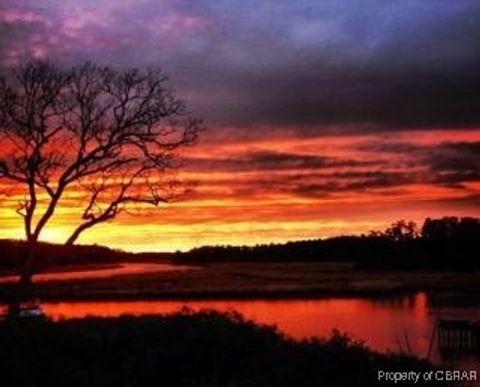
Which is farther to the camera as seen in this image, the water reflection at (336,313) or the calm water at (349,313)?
the water reflection at (336,313)

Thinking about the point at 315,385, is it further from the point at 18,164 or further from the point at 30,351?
the point at 18,164

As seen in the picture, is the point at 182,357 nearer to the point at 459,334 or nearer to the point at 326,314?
the point at 459,334

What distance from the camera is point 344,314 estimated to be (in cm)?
6981

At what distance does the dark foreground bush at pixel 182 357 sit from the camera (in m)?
18.6

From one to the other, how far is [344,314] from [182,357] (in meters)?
50.0

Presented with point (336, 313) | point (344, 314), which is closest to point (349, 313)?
point (344, 314)

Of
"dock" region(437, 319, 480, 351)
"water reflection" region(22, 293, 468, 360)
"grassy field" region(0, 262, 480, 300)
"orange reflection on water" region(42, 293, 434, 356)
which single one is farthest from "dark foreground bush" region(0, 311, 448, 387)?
"grassy field" region(0, 262, 480, 300)

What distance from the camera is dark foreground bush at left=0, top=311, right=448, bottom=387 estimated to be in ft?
61.2

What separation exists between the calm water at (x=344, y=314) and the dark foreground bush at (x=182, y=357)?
20.0 m

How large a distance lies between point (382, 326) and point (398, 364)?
39.0 m

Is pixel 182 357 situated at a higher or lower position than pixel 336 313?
higher

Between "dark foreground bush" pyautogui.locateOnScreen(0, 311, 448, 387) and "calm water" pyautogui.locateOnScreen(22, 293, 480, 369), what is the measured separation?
65.5 ft

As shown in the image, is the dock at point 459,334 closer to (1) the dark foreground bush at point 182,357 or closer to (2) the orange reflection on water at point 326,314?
(2) the orange reflection on water at point 326,314

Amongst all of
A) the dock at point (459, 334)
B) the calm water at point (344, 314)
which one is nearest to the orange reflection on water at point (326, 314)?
the calm water at point (344, 314)
